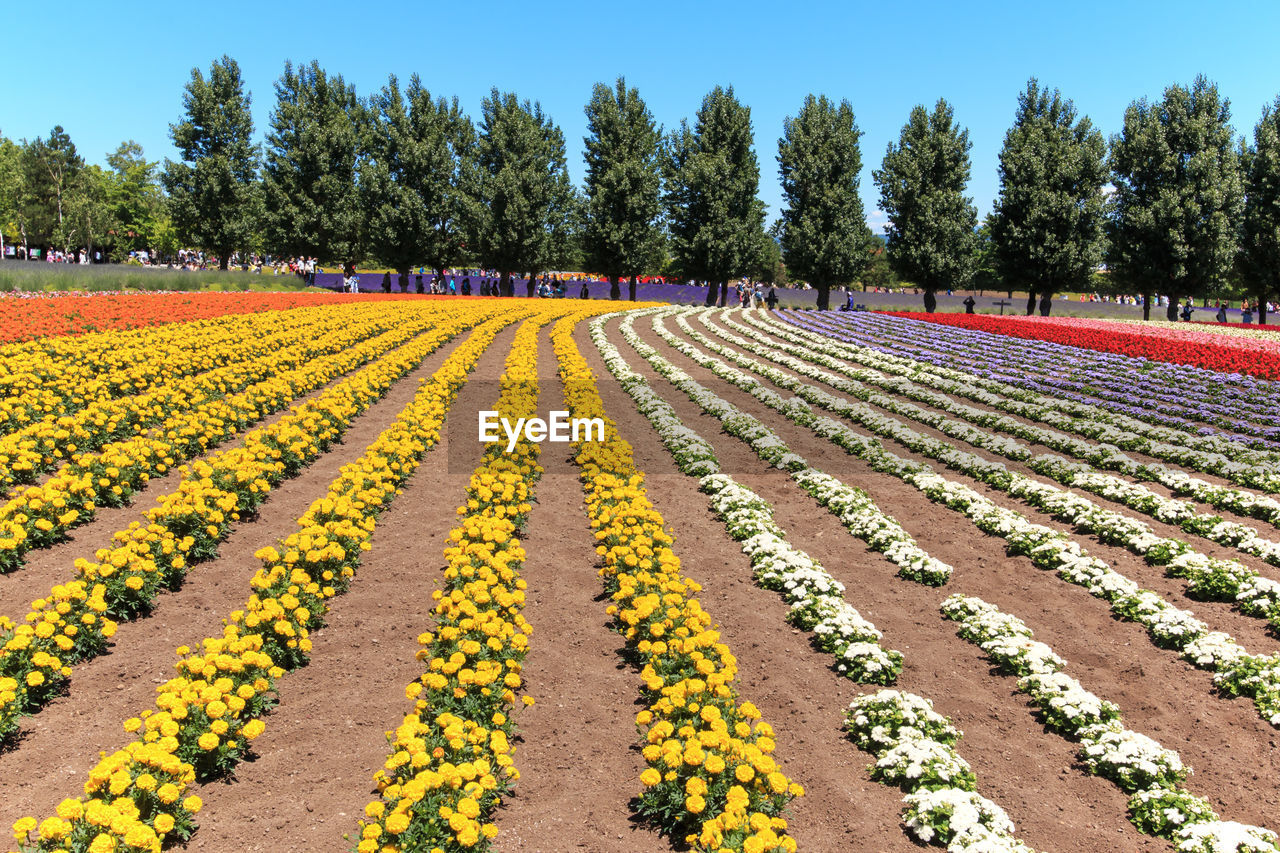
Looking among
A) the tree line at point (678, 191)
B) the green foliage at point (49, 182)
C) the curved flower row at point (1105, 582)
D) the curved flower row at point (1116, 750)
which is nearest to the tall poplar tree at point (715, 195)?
the tree line at point (678, 191)

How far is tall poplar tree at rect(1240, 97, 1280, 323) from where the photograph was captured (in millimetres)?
50000

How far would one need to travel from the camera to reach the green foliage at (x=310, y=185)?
189ft

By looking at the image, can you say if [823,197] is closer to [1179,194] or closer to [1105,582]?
[1179,194]

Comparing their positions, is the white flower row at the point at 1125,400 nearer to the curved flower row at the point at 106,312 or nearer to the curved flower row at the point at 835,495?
the curved flower row at the point at 835,495

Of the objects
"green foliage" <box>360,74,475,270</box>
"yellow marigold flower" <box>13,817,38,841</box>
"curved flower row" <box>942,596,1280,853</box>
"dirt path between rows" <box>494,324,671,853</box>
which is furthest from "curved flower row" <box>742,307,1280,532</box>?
"green foliage" <box>360,74,475,270</box>

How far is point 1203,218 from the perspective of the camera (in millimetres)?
49312

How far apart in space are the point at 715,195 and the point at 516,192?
1440cm

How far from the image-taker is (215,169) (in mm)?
57188

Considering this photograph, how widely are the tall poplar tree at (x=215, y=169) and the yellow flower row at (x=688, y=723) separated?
60.0 metres

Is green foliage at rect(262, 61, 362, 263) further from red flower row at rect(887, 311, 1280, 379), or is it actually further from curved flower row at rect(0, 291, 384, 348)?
red flower row at rect(887, 311, 1280, 379)

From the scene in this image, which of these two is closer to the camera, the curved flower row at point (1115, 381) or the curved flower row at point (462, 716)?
the curved flower row at point (462, 716)

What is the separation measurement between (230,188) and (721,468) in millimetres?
57255

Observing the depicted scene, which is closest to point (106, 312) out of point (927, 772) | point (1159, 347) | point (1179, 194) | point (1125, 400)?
point (927, 772)

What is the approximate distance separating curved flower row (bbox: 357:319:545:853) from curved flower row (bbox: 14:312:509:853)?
1123mm
